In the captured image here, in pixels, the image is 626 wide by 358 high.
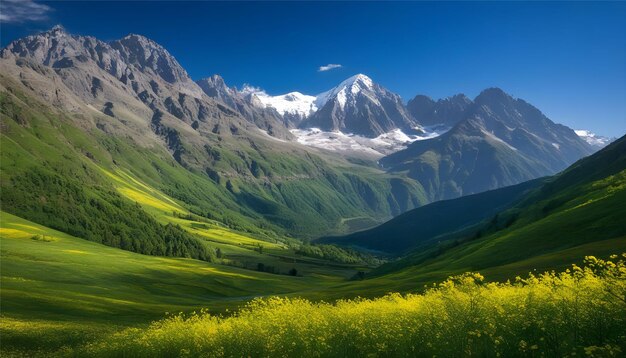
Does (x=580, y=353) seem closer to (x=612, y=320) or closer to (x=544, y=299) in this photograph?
Result: (x=612, y=320)

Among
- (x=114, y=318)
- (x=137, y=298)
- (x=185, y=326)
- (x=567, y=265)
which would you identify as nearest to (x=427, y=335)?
(x=185, y=326)

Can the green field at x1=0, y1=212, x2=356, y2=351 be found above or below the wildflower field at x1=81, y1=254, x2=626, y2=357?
below

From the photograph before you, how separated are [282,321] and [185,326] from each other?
8.38 meters

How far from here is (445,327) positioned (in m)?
19.5

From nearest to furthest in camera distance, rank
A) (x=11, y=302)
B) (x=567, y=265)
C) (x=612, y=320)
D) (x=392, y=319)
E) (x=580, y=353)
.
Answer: (x=580, y=353), (x=612, y=320), (x=392, y=319), (x=567, y=265), (x=11, y=302)

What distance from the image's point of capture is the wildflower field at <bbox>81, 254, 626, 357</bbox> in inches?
604

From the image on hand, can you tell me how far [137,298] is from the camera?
3765 inches

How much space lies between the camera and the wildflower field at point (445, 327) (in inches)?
604

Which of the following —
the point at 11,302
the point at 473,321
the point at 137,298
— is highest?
the point at 473,321

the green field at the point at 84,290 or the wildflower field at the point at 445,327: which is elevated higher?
the wildflower field at the point at 445,327

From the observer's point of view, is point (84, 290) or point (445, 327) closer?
point (445, 327)

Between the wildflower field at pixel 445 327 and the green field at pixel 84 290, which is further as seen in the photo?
the green field at pixel 84 290

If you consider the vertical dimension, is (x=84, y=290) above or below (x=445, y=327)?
below

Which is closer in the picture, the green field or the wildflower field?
the wildflower field
